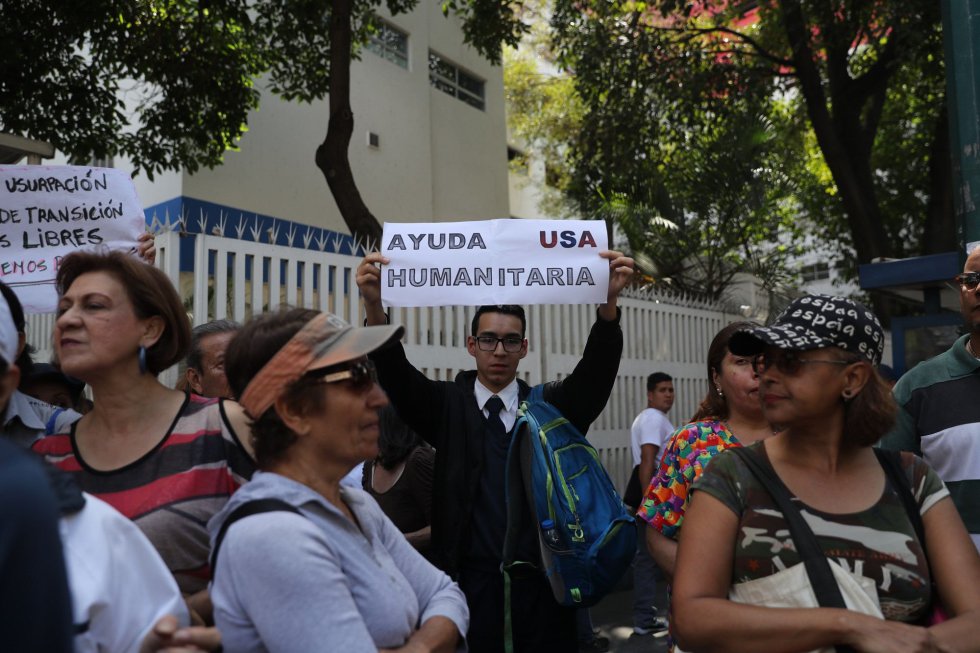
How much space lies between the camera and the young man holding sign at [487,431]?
3.74 meters

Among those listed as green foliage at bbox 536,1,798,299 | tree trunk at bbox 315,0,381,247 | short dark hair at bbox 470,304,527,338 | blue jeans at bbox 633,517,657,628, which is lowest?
blue jeans at bbox 633,517,657,628

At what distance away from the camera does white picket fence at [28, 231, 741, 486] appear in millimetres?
6996

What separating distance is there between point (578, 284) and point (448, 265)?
561 mm

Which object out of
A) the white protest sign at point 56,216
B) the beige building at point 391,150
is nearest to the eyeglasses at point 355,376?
the white protest sign at point 56,216

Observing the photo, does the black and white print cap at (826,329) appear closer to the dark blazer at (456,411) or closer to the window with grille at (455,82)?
the dark blazer at (456,411)

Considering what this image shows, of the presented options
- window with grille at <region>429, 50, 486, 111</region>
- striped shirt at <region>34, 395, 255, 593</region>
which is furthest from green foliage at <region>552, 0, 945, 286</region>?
striped shirt at <region>34, 395, 255, 593</region>

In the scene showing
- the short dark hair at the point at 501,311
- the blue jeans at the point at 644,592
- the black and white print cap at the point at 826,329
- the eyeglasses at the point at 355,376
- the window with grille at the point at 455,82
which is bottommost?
the blue jeans at the point at 644,592

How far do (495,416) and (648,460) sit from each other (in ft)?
15.1

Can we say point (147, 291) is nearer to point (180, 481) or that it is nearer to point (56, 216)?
point (180, 481)

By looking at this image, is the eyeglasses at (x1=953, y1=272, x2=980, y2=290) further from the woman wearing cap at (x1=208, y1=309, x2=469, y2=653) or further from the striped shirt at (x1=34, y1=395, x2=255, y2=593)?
the striped shirt at (x1=34, y1=395, x2=255, y2=593)

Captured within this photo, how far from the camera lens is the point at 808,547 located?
2.41 meters

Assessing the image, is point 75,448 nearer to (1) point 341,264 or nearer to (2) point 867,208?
(1) point 341,264

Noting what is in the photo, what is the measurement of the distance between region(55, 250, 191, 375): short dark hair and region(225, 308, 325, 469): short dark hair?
0.47 meters

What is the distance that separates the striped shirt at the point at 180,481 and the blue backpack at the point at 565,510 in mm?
1361
